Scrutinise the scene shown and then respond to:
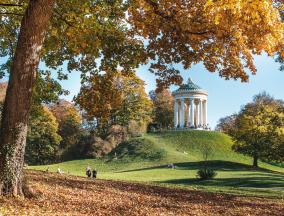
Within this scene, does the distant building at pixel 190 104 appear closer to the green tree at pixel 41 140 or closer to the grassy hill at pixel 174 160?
the grassy hill at pixel 174 160

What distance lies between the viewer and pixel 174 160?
175ft

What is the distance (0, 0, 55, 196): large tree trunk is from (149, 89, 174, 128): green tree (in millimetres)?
79804

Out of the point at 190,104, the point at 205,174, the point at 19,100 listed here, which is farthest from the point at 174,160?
the point at 19,100

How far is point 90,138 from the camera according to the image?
2491 inches

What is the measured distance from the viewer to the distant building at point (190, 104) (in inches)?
3314

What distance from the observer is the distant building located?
276ft

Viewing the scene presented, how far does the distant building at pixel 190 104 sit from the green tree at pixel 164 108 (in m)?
4.07

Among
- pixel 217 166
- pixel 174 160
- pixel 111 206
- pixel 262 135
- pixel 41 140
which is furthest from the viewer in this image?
pixel 41 140

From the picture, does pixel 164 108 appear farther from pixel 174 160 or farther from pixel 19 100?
pixel 19 100

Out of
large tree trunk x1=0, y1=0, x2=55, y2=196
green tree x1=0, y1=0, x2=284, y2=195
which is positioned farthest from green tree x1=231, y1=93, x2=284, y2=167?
large tree trunk x1=0, y1=0, x2=55, y2=196

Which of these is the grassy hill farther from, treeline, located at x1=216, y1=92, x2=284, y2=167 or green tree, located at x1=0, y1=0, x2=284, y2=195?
green tree, located at x1=0, y1=0, x2=284, y2=195

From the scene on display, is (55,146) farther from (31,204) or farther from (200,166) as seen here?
(31,204)

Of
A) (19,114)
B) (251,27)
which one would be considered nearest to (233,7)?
(251,27)

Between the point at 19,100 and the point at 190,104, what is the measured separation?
3025 inches
